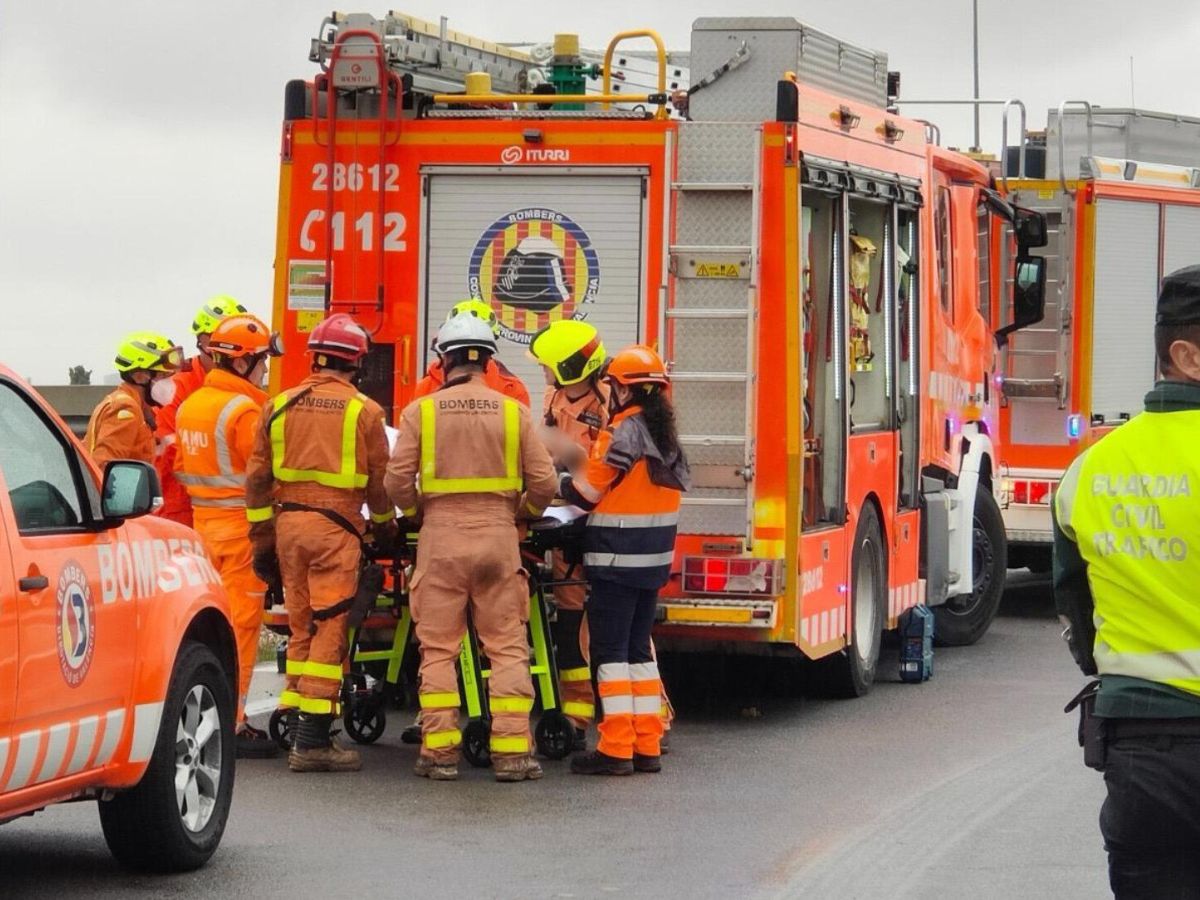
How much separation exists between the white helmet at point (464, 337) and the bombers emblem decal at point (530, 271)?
6.08 feet

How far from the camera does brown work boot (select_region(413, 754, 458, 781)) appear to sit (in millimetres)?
9672

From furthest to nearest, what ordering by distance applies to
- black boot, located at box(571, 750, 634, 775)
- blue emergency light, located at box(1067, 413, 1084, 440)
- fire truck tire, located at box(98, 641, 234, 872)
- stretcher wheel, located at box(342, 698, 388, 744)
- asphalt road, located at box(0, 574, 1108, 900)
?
blue emergency light, located at box(1067, 413, 1084, 440)
stretcher wheel, located at box(342, 698, 388, 744)
black boot, located at box(571, 750, 634, 775)
asphalt road, located at box(0, 574, 1108, 900)
fire truck tire, located at box(98, 641, 234, 872)

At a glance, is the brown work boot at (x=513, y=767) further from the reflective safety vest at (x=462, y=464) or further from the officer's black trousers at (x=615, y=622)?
the reflective safety vest at (x=462, y=464)

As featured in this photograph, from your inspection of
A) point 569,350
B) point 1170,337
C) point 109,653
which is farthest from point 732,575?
point 1170,337

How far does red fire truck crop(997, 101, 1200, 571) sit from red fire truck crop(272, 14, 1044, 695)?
5.12 meters

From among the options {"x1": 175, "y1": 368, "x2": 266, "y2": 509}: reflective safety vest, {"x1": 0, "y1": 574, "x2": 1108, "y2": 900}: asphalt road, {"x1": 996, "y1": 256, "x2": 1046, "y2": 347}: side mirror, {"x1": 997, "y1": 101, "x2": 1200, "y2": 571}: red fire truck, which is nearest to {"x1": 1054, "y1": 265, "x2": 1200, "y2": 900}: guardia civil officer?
{"x1": 0, "y1": 574, "x2": 1108, "y2": 900}: asphalt road

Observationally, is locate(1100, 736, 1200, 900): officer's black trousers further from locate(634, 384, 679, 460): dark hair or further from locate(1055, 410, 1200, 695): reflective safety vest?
locate(634, 384, 679, 460): dark hair

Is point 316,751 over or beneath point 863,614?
beneath

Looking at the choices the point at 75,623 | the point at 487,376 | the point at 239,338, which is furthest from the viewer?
the point at 487,376

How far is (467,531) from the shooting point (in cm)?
964

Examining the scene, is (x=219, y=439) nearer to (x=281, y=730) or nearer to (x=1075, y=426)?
(x=281, y=730)

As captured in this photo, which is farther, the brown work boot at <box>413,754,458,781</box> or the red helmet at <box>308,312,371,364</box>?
the red helmet at <box>308,312,371,364</box>

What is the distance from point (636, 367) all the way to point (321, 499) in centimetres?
145

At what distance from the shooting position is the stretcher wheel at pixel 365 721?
35.1 ft
